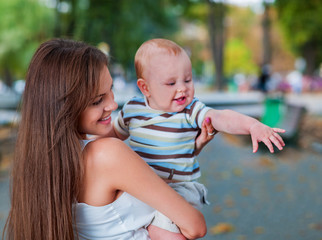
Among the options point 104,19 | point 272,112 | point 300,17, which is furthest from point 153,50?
point 300,17

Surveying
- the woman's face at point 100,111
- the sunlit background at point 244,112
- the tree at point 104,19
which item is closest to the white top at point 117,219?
the woman's face at point 100,111

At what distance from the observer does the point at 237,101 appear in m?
14.8

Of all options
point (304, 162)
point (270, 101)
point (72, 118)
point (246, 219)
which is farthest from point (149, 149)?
point (270, 101)

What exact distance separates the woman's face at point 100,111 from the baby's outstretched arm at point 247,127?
0.42 m

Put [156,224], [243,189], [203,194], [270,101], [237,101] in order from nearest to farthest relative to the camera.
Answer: [156,224]
[203,194]
[243,189]
[270,101]
[237,101]

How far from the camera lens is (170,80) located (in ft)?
5.41

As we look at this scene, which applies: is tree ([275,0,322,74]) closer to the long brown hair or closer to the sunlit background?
the sunlit background

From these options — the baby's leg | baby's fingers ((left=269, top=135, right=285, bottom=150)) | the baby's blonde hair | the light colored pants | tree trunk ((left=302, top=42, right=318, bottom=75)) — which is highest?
the baby's blonde hair

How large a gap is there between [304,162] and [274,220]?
108 inches

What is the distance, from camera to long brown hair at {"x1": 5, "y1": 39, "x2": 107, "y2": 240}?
138cm

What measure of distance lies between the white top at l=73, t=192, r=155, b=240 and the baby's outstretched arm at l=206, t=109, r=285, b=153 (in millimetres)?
431

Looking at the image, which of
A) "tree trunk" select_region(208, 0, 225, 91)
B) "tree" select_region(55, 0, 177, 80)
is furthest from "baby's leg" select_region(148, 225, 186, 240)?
"tree trunk" select_region(208, 0, 225, 91)

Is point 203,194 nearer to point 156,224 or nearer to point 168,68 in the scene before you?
point 156,224

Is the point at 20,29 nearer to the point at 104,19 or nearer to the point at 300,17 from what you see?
the point at 104,19
